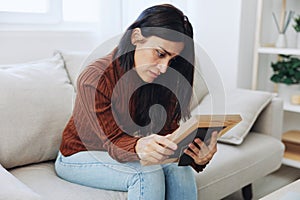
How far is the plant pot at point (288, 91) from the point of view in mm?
2453

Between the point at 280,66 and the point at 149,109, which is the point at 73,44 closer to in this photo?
the point at 149,109

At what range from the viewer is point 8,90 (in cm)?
132

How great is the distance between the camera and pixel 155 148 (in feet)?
3.31

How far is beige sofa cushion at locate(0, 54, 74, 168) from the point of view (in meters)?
1.29

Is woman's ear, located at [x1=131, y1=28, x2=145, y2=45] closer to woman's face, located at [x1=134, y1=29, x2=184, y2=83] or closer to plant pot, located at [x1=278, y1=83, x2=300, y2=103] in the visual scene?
woman's face, located at [x1=134, y1=29, x2=184, y2=83]

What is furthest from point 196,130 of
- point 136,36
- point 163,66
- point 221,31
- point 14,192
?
point 221,31

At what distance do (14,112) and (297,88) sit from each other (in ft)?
5.81

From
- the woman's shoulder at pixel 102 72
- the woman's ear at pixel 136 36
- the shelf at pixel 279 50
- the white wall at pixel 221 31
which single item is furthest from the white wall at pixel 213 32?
the woman's ear at pixel 136 36

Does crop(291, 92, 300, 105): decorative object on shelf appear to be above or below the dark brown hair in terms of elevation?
below

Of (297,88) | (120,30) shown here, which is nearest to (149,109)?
(120,30)

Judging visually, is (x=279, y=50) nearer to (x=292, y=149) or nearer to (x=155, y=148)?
(x=292, y=149)

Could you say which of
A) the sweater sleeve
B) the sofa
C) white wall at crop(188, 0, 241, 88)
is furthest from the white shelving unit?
the sweater sleeve

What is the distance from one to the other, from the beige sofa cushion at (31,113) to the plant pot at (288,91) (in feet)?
4.96

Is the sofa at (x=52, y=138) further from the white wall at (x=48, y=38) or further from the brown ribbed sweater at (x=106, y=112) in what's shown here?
the white wall at (x=48, y=38)
